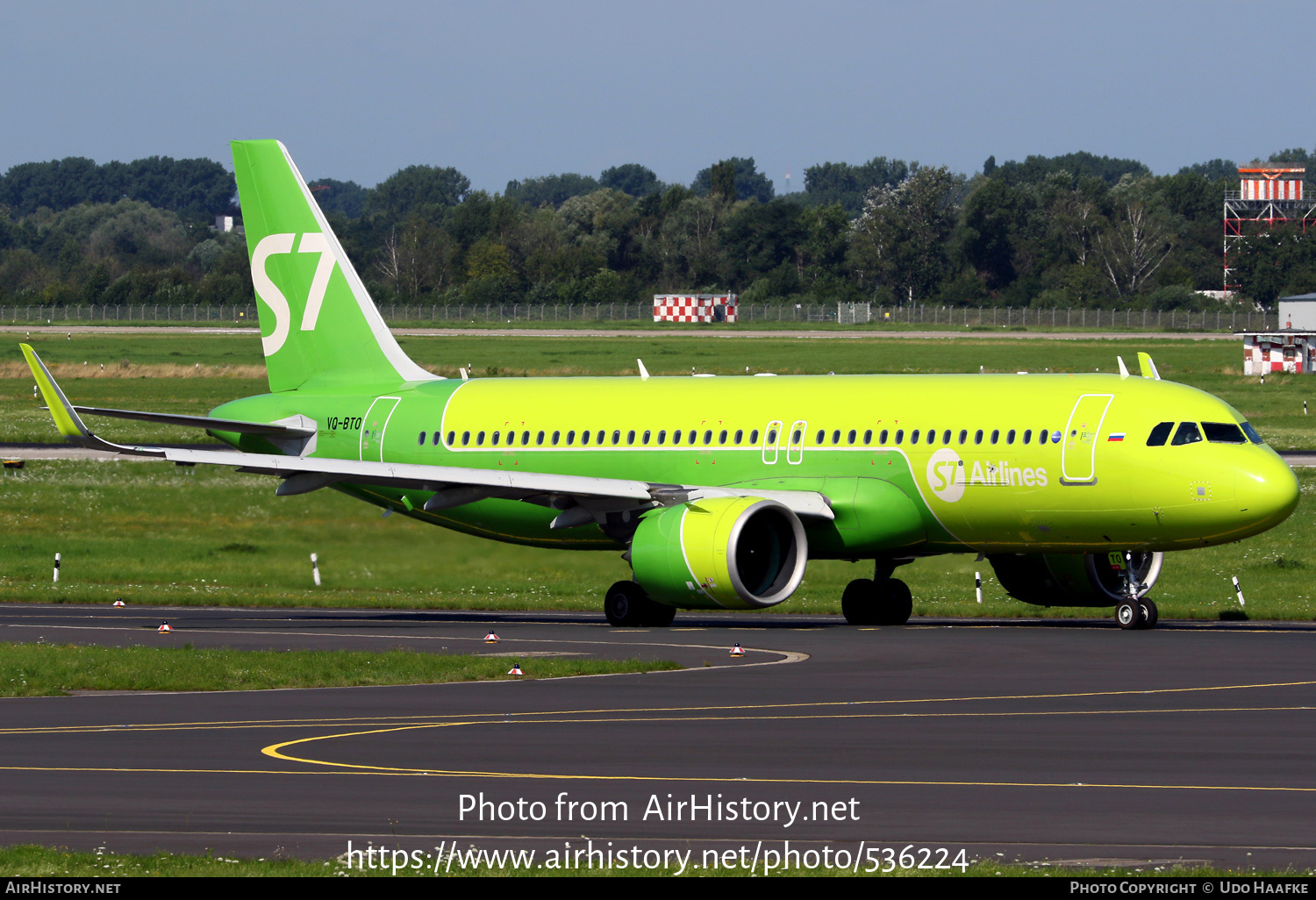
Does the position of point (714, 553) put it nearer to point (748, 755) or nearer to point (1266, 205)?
point (748, 755)

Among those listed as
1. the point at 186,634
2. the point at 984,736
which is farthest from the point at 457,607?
the point at 984,736

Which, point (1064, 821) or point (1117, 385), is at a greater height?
point (1117, 385)

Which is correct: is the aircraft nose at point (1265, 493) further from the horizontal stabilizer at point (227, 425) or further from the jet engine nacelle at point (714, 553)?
the horizontal stabilizer at point (227, 425)

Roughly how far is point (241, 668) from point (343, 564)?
13.6 metres

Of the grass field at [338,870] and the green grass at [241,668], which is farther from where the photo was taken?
the green grass at [241,668]

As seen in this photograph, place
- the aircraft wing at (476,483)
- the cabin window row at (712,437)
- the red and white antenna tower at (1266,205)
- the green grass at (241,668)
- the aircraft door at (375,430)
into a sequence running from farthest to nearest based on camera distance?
the red and white antenna tower at (1266,205)
the aircraft door at (375,430)
the aircraft wing at (476,483)
the cabin window row at (712,437)
the green grass at (241,668)

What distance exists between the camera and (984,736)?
22.3 metres

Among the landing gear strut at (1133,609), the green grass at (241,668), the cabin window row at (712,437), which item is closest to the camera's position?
the green grass at (241,668)

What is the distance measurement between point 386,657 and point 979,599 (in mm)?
18002

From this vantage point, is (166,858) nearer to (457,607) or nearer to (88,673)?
(88,673)

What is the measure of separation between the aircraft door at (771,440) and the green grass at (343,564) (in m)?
4.15

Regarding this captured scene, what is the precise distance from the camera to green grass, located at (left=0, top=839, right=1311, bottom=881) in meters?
14.4

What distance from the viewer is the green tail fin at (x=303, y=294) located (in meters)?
46.1

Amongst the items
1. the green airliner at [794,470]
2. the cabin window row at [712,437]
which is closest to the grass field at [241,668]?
the green airliner at [794,470]
